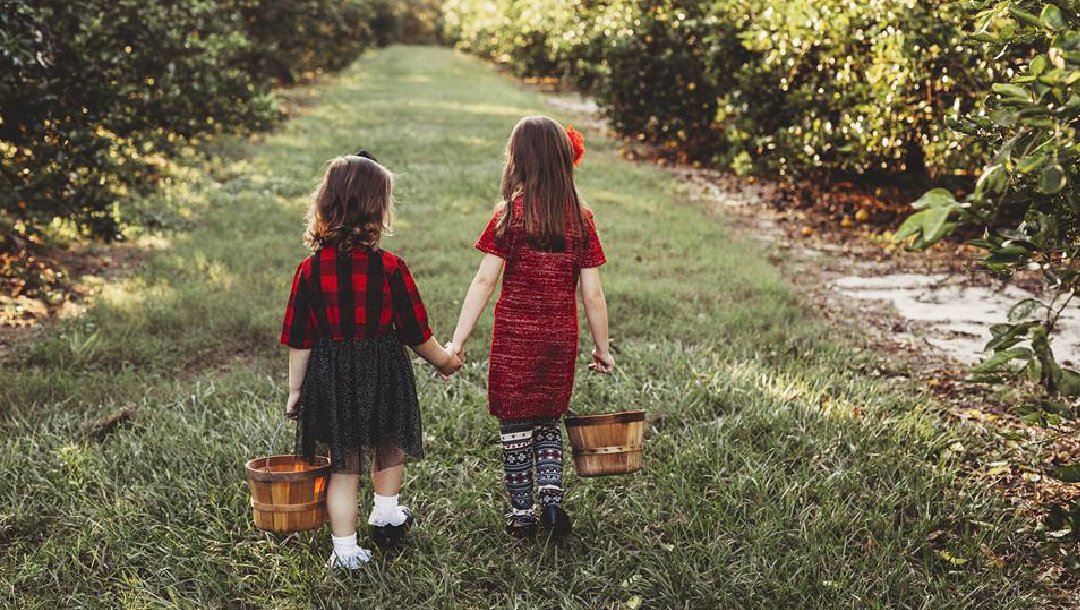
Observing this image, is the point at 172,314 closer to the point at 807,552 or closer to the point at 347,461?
the point at 347,461

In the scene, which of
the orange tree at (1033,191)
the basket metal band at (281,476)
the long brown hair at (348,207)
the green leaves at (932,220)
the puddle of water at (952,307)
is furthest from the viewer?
the puddle of water at (952,307)

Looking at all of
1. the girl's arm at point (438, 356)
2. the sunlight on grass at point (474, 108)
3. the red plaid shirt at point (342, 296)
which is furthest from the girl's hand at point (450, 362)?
the sunlight on grass at point (474, 108)

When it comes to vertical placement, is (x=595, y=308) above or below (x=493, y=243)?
below

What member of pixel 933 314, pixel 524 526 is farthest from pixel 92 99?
pixel 933 314

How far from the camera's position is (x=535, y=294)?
2955mm

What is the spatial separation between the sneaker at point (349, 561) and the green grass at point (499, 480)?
0.04 metres

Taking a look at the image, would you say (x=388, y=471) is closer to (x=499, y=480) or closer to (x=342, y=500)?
(x=342, y=500)

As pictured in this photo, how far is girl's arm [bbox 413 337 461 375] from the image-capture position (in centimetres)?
287

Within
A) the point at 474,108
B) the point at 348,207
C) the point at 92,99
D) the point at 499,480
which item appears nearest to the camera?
the point at 348,207

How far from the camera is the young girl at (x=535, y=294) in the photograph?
2908 mm

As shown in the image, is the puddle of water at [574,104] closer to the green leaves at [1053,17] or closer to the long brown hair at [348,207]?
the long brown hair at [348,207]

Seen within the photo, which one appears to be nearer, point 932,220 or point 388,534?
point 932,220

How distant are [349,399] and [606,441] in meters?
0.85

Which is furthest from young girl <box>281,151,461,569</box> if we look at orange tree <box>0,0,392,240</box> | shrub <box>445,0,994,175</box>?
shrub <box>445,0,994,175</box>
